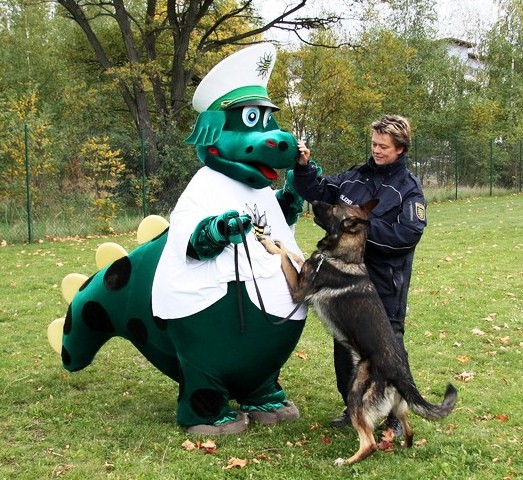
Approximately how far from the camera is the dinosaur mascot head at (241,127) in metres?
4.24

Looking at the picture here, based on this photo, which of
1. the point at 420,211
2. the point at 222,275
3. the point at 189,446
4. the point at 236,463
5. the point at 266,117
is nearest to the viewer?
the point at 236,463

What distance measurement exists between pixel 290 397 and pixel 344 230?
1.91 meters

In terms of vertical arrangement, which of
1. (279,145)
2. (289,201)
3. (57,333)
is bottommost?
(57,333)

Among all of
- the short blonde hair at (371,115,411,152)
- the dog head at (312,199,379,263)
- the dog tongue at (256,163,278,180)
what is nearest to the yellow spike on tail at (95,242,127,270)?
the dog tongue at (256,163,278,180)

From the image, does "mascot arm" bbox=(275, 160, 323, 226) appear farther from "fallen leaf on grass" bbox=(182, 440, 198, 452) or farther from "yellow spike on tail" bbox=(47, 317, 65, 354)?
"yellow spike on tail" bbox=(47, 317, 65, 354)

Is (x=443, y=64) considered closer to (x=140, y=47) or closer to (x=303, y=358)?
(x=140, y=47)

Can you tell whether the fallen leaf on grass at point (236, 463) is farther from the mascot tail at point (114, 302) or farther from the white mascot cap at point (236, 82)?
the white mascot cap at point (236, 82)

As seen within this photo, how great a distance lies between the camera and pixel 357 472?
3.92m

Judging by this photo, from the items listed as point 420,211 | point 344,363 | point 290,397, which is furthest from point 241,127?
point 290,397

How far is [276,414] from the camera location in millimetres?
4801

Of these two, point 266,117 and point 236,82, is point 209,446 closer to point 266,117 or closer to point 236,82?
point 266,117

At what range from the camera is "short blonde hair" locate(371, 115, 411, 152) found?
4328mm

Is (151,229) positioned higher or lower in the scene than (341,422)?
higher

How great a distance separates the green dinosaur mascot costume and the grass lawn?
16.4 inches
